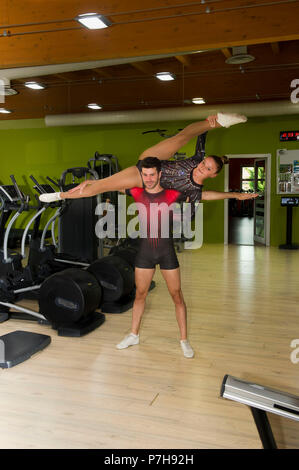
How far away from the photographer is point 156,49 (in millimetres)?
4441

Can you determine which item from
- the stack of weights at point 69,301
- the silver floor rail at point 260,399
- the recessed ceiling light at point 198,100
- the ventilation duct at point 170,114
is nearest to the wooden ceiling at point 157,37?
the ventilation duct at point 170,114

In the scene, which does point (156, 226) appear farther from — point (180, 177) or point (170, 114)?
point (170, 114)

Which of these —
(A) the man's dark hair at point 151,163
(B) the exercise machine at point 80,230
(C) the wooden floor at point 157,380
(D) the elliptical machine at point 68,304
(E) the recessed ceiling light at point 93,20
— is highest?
(E) the recessed ceiling light at point 93,20

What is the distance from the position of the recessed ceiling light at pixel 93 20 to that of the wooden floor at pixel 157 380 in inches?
114

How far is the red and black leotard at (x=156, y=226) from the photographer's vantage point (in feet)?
11.4

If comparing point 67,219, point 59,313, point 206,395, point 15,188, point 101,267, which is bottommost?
point 206,395

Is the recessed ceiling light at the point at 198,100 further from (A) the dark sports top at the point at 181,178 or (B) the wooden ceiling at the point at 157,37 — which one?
(A) the dark sports top at the point at 181,178

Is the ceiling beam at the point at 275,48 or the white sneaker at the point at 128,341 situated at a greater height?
the ceiling beam at the point at 275,48

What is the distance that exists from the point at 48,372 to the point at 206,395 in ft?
3.89

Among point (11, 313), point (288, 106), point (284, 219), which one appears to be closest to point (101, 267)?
point (11, 313)

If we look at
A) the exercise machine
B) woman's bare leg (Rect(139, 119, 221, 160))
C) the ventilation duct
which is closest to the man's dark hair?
woman's bare leg (Rect(139, 119, 221, 160))

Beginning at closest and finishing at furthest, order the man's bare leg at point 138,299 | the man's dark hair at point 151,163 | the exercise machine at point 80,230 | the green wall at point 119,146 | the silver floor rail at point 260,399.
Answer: the silver floor rail at point 260,399 → the man's dark hair at point 151,163 → the man's bare leg at point 138,299 → the exercise machine at point 80,230 → the green wall at point 119,146

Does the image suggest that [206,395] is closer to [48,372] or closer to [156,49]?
[48,372]

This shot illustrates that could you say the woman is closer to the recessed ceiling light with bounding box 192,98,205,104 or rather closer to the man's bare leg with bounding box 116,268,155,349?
the man's bare leg with bounding box 116,268,155,349
